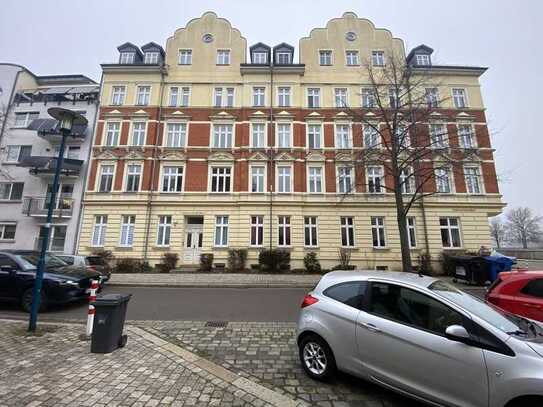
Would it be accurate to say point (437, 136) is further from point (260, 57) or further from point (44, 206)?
point (44, 206)

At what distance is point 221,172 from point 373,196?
11.4 metres

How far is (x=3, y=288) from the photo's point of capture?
756 cm

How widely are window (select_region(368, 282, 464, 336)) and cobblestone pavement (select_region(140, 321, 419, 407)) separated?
1.09m

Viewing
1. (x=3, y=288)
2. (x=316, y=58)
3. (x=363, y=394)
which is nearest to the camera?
(x=363, y=394)

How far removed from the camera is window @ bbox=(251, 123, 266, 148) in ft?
63.6

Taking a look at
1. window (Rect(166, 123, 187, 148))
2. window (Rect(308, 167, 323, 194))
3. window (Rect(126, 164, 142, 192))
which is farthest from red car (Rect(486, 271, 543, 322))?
window (Rect(126, 164, 142, 192))

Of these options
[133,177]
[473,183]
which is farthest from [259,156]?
[473,183]

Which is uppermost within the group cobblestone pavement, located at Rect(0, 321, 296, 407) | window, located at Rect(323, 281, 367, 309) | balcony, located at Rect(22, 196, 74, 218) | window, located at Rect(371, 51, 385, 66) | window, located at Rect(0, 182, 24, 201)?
window, located at Rect(371, 51, 385, 66)

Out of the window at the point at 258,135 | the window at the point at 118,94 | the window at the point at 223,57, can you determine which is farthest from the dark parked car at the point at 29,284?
the window at the point at 223,57

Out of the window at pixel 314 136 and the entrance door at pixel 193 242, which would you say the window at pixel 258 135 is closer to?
the window at pixel 314 136

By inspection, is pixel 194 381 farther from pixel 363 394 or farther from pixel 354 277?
pixel 354 277

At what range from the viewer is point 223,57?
69.5 feet

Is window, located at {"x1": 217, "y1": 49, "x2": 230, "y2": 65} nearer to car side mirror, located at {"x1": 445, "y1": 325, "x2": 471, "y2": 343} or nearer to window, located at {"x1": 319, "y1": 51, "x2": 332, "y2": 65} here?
window, located at {"x1": 319, "y1": 51, "x2": 332, "y2": 65}

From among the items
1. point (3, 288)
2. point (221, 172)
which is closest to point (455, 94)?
point (221, 172)
